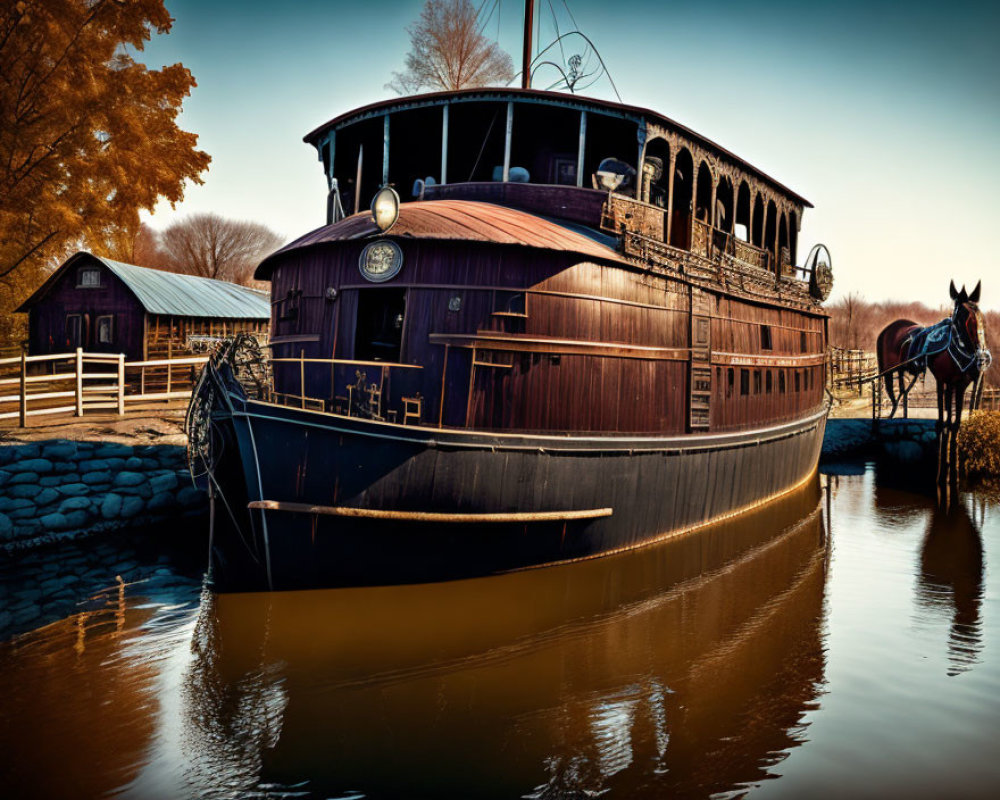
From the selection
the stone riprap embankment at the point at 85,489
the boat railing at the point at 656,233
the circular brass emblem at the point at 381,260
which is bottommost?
the stone riprap embankment at the point at 85,489

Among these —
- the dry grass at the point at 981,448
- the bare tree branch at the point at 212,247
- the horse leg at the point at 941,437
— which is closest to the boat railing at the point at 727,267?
the horse leg at the point at 941,437

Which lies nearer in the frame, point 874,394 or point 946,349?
point 946,349

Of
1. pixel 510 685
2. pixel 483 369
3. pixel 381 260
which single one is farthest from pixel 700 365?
pixel 510 685

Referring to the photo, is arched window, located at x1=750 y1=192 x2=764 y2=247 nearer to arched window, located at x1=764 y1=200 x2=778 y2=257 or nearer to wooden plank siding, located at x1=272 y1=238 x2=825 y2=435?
arched window, located at x1=764 y1=200 x2=778 y2=257

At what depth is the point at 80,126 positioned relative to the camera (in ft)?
53.2

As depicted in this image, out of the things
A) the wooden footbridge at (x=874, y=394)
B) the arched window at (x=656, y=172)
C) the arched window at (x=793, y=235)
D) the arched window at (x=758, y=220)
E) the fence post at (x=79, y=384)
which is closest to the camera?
the arched window at (x=656, y=172)

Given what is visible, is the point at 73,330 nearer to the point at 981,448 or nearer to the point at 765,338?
the point at 765,338

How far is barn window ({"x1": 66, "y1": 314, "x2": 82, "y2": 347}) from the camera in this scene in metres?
23.0

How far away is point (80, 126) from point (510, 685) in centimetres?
1683

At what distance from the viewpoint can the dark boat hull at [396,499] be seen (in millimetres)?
7527

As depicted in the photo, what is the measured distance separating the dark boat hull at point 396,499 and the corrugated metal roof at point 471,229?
2.53 metres

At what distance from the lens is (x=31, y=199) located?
16.1m

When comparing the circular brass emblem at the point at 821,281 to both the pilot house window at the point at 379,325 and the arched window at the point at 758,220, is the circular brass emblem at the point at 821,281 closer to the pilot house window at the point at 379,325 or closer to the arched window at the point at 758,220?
the arched window at the point at 758,220

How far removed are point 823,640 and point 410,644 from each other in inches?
184
